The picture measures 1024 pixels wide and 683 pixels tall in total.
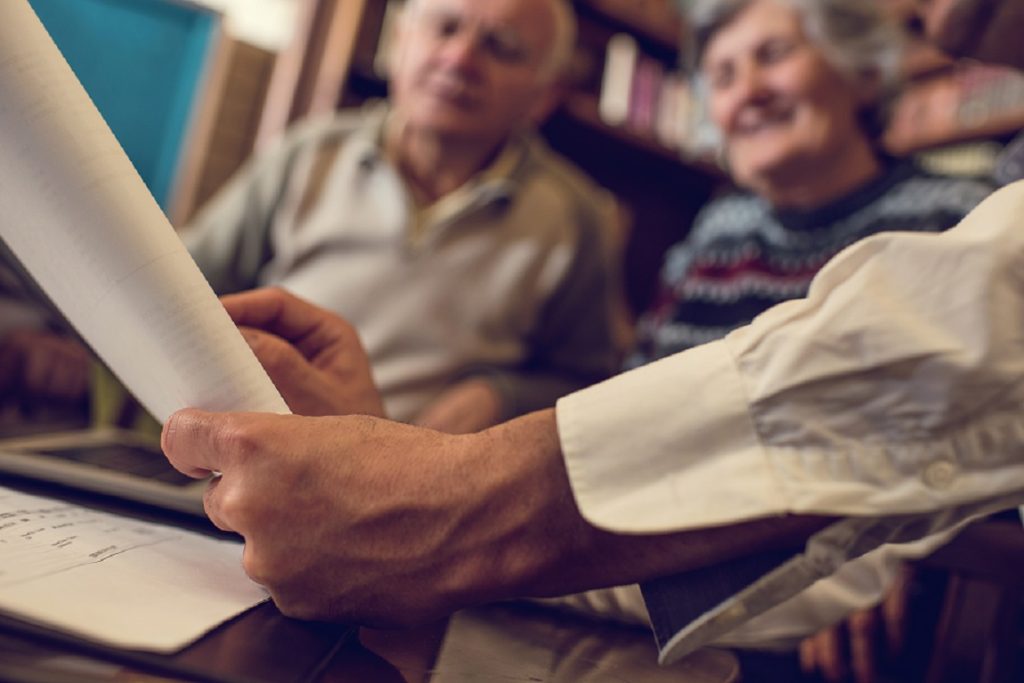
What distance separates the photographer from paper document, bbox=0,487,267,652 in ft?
0.91

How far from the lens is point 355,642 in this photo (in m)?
0.36

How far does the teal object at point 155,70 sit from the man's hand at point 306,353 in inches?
37.6

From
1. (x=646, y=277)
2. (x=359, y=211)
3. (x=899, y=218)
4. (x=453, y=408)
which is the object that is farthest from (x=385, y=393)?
(x=646, y=277)

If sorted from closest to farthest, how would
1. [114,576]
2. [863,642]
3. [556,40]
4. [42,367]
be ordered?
1. [114,576]
2. [863,642]
3. [42,367]
4. [556,40]

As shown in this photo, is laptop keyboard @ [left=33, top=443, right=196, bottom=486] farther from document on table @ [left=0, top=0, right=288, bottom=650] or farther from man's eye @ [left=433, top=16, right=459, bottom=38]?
man's eye @ [left=433, top=16, right=459, bottom=38]

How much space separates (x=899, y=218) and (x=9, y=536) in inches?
43.7

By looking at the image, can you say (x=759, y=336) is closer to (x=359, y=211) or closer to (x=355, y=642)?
(x=355, y=642)

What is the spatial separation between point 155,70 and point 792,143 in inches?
47.7

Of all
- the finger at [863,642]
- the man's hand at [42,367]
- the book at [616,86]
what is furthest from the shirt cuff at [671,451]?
the book at [616,86]

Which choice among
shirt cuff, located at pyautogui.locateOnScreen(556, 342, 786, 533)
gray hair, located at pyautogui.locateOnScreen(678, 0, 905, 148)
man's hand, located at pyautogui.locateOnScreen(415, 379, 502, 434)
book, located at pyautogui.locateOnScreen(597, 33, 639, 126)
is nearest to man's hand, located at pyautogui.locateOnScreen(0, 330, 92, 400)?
man's hand, located at pyautogui.locateOnScreen(415, 379, 502, 434)

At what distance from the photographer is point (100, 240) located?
0.35 metres

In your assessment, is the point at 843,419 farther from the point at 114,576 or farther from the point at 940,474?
the point at 114,576

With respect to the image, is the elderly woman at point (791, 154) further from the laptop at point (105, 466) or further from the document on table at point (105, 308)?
the document on table at point (105, 308)

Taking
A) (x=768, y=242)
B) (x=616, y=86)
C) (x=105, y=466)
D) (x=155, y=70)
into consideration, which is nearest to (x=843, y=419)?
(x=105, y=466)
